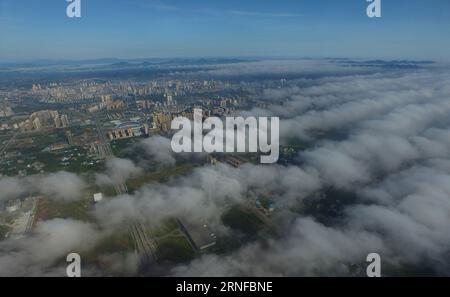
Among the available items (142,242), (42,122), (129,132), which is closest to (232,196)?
(142,242)

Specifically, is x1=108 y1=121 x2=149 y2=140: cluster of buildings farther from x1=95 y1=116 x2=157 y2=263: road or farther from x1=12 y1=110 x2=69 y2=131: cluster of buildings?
x1=95 y1=116 x2=157 y2=263: road

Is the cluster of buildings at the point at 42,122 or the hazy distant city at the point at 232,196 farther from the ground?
the cluster of buildings at the point at 42,122

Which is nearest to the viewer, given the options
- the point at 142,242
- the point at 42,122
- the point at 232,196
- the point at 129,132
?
the point at 142,242

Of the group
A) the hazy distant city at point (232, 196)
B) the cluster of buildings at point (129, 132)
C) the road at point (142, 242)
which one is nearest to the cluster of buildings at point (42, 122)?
the hazy distant city at point (232, 196)

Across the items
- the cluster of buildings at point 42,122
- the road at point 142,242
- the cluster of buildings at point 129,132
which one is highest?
the cluster of buildings at point 42,122

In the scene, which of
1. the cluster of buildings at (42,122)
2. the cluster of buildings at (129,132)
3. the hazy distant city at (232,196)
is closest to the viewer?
the hazy distant city at (232,196)

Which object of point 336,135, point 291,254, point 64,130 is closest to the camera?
point 291,254

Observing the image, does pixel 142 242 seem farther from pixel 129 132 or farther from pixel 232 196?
pixel 129 132

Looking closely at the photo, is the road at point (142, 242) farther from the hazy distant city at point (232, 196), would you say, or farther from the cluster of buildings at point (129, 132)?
the cluster of buildings at point (129, 132)

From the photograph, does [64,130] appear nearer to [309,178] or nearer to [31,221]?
[31,221]

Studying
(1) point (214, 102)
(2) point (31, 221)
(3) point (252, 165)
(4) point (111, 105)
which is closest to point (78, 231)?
(2) point (31, 221)

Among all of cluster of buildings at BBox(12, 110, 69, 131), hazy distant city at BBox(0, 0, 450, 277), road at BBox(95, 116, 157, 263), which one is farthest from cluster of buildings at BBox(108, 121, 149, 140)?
road at BBox(95, 116, 157, 263)
